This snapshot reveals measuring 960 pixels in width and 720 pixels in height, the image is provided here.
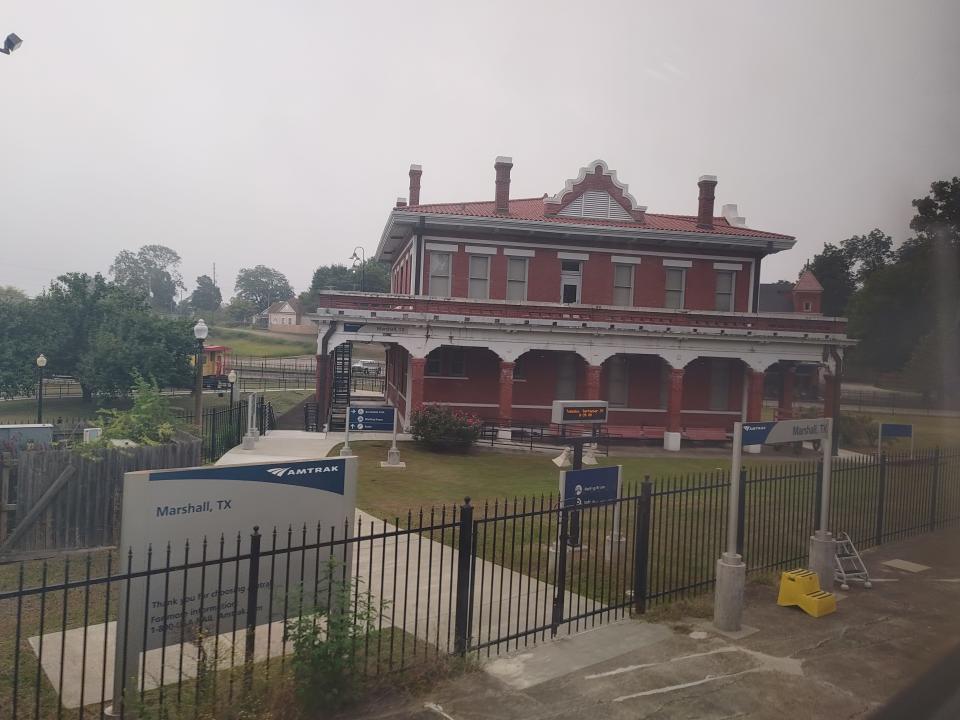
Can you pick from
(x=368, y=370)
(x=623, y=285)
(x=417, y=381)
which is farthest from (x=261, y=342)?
(x=417, y=381)

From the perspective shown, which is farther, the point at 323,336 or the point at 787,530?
the point at 323,336

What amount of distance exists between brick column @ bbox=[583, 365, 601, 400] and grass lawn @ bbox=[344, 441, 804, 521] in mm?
3047

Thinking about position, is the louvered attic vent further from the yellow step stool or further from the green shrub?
the yellow step stool

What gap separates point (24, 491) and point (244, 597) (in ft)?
21.2

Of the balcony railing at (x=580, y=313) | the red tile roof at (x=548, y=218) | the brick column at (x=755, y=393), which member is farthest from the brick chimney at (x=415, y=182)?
the brick column at (x=755, y=393)

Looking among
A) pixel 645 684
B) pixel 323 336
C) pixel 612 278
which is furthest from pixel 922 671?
pixel 612 278

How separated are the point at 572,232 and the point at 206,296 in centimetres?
14893

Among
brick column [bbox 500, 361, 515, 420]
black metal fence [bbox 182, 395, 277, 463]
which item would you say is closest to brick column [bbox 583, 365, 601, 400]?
brick column [bbox 500, 361, 515, 420]

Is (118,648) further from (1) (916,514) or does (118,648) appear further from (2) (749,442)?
(1) (916,514)

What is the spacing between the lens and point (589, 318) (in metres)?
26.1

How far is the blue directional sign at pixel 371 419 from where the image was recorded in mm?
17703

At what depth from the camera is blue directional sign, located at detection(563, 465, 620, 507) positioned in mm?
8922

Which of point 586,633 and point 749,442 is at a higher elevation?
point 749,442

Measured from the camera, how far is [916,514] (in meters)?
13.5
